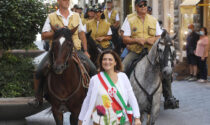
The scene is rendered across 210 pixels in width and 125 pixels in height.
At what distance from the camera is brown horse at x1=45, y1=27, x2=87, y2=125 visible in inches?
253

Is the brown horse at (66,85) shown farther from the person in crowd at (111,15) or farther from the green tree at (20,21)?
the person in crowd at (111,15)

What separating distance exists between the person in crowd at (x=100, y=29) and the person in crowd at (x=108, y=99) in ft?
19.9

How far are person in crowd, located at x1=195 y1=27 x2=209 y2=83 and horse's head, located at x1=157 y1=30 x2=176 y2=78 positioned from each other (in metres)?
9.70

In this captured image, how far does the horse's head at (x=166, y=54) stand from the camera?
6.49m

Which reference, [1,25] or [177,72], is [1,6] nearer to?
[1,25]

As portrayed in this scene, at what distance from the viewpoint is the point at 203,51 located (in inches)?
636

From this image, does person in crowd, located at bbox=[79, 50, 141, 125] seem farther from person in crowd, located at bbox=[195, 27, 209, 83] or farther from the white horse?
person in crowd, located at bbox=[195, 27, 209, 83]

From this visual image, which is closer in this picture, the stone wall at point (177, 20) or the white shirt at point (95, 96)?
the white shirt at point (95, 96)

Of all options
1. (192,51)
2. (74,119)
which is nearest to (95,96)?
(74,119)

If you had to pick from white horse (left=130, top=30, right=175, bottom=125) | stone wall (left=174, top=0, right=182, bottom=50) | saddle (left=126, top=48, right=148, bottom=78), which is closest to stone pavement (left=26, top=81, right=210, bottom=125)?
saddle (left=126, top=48, right=148, bottom=78)

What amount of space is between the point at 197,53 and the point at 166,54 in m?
10.0

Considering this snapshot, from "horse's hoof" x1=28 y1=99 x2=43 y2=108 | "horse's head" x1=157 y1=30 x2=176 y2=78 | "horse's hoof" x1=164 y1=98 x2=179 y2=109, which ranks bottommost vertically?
"horse's hoof" x1=164 y1=98 x2=179 y2=109

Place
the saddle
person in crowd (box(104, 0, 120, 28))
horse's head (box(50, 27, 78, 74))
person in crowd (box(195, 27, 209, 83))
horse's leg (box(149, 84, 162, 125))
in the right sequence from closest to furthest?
horse's head (box(50, 27, 78, 74)) < horse's leg (box(149, 84, 162, 125)) < the saddle < person in crowd (box(104, 0, 120, 28)) < person in crowd (box(195, 27, 209, 83))

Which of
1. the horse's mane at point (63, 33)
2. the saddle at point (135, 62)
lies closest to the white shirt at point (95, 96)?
the horse's mane at point (63, 33)
